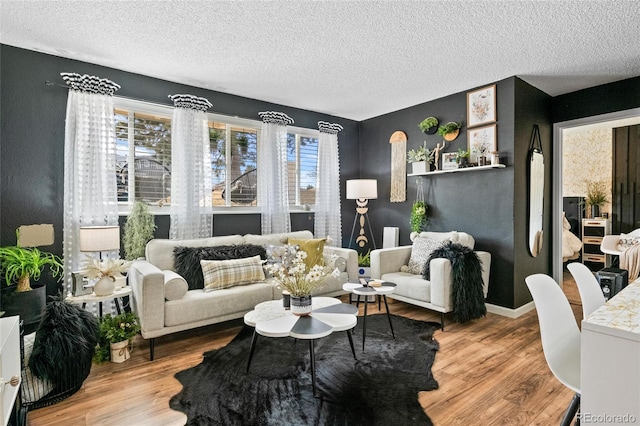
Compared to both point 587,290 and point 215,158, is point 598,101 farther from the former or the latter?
point 215,158

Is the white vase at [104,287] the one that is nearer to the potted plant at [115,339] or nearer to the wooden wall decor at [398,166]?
the potted plant at [115,339]

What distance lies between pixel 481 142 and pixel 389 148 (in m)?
1.52

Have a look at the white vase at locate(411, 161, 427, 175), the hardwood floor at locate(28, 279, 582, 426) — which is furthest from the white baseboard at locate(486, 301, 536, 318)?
the white vase at locate(411, 161, 427, 175)

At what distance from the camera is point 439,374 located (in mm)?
2490

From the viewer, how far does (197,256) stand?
3412 millimetres

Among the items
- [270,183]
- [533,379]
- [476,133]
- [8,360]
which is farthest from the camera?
[270,183]

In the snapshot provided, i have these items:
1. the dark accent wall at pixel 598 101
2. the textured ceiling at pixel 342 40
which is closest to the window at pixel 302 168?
the textured ceiling at pixel 342 40

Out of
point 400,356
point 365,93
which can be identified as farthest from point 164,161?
point 400,356

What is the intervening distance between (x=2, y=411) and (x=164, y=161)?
3018mm

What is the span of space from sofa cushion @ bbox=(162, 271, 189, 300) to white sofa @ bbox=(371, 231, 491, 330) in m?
2.11

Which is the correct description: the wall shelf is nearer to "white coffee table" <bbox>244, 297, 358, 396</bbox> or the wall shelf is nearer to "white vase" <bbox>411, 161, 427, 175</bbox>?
"white vase" <bbox>411, 161, 427, 175</bbox>

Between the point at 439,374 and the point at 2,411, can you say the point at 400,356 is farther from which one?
the point at 2,411

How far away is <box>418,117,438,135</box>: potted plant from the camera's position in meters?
4.57

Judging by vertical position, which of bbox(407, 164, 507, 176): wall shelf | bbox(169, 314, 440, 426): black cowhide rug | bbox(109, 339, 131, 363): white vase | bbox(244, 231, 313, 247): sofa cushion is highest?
bbox(407, 164, 507, 176): wall shelf
